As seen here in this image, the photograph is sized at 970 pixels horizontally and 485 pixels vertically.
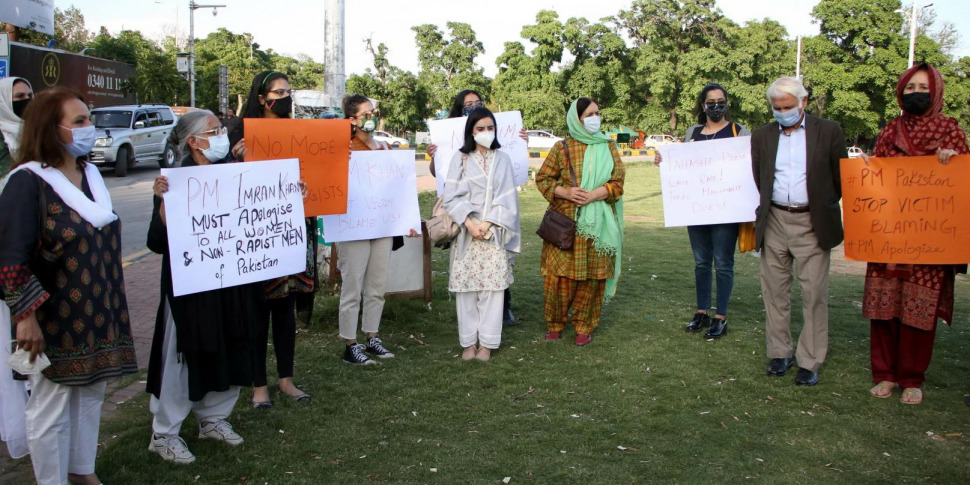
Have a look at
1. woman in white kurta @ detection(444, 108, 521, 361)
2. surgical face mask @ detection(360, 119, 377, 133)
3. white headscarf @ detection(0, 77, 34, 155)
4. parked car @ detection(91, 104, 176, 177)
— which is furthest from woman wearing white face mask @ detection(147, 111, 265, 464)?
parked car @ detection(91, 104, 176, 177)

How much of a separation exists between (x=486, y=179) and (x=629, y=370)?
1.74 m

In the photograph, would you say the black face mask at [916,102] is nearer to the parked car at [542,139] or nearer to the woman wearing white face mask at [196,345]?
the woman wearing white face mask at [196,345]

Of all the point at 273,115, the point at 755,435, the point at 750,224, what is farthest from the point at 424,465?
the point at 750,224

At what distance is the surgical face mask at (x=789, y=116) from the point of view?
497 centimetres

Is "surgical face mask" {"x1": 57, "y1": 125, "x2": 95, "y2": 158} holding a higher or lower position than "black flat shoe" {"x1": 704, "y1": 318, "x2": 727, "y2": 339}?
higher

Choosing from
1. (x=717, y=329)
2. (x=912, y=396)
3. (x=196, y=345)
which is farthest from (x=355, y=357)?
(x=912, y=396)

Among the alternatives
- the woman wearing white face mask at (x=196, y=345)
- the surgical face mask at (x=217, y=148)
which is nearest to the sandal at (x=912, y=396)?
the woman wearing white face mask at (x=196, y=345)

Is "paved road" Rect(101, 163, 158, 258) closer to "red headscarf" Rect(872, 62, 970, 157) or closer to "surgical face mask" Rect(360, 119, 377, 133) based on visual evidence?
"surgical face mask" Rect(360, 119, 377, 133)

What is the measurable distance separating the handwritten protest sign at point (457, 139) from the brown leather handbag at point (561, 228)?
614 mm

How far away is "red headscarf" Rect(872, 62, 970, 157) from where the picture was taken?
457cm

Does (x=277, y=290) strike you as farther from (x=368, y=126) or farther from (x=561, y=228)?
(x=561, y=228)

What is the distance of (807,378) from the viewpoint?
16.8ft

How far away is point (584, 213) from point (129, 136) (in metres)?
19.3

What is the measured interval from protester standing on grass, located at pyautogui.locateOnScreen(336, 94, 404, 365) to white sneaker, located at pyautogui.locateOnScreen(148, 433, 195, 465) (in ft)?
5.87
